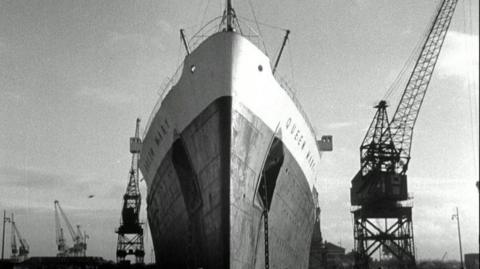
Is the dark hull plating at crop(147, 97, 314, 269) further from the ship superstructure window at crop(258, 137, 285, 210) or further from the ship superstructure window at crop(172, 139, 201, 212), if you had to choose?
the ship superstructure window at crop(258, 137, 285, 210)

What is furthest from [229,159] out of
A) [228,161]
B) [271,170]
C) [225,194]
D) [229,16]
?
[229,16]

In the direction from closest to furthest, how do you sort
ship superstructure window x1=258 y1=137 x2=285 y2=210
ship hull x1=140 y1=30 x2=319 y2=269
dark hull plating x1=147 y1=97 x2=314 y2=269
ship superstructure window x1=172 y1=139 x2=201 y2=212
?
dark hull plating x1=147 y1=97 x2=314 y2=269 → ship hull x1=140 y1=30 x2=319 y2=269 → ship superstructure window x1=172 y1=139 x2=201 y2=212 → ship superstructure window x1=258 y1=137 x2=285 y2=210

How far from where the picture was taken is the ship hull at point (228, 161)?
1560 cm

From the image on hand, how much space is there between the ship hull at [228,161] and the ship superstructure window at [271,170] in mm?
36

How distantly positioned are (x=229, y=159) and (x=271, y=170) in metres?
2.96

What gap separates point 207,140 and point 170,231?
17.2 ft

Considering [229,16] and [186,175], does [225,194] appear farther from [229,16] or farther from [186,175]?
[229,16]

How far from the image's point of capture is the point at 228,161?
15461mm

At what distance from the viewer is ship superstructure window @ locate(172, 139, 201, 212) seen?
17.1 meters

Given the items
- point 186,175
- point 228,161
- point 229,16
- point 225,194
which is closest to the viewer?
point 225,194

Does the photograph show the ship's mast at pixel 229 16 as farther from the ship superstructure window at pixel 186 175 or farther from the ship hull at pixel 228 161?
the ship superstructure window at pixel 186 175

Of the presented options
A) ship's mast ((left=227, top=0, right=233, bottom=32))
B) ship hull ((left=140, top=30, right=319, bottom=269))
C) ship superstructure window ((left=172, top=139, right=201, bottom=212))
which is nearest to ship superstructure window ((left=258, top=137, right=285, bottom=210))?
ship hull ((left=140, top=30, right=319, bottom=269))

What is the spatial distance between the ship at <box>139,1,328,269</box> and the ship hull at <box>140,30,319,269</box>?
0.11 feet

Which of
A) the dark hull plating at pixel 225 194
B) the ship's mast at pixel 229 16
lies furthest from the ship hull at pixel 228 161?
the ship's mast at pixel 229 16
